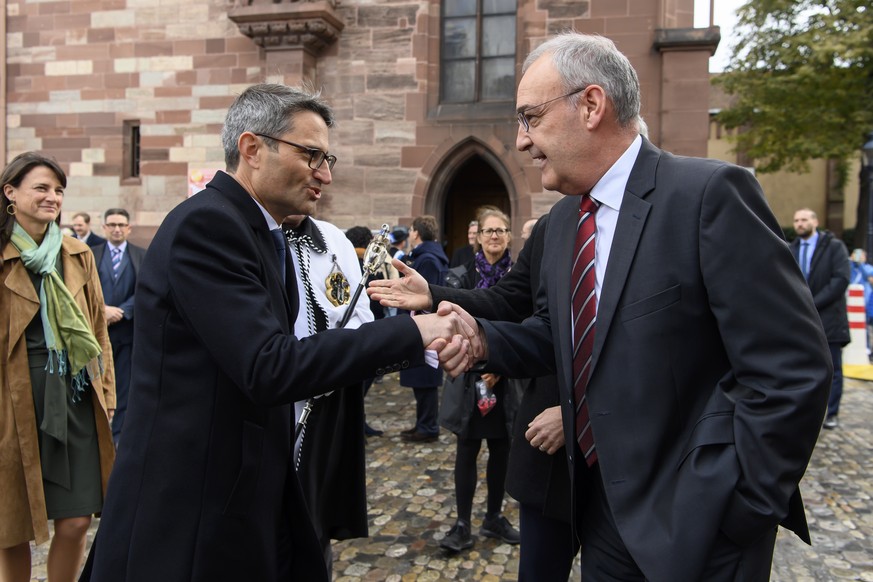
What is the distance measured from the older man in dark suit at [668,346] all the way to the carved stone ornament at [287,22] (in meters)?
10.9

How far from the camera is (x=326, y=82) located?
1305cm

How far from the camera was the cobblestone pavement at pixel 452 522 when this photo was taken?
4414mm

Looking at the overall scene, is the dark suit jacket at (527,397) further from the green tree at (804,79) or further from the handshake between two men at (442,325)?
the green tree at (804,79)

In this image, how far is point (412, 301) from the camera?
2988mm

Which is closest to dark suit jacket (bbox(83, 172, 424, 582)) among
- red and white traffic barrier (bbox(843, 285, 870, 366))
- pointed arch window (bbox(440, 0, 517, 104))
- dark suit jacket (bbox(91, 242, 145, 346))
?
dark suit jacket (bbox(91, 242, 145, 346))

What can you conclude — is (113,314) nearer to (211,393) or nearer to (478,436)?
(478,436)

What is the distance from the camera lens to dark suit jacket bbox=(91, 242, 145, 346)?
22.5ft

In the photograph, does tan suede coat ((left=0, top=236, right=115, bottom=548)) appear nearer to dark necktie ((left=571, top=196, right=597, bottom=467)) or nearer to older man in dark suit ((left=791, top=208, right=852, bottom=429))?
dark necktie ((left=571, top=196, right=597, bottom=467))

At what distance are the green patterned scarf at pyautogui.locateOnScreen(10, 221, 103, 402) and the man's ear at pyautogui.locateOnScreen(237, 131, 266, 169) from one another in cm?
178

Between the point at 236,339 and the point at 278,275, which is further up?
the point at 278,275

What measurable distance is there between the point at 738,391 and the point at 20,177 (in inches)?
130

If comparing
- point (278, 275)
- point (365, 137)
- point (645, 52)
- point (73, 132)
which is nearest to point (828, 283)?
point (645, 52)

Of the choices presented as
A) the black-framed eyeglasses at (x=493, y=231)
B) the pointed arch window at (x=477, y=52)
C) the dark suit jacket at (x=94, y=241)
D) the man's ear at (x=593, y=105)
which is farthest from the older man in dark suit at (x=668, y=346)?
the pointed arch window at (x=477, y=52)

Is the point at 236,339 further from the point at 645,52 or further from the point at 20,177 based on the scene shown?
the point at 645,52
